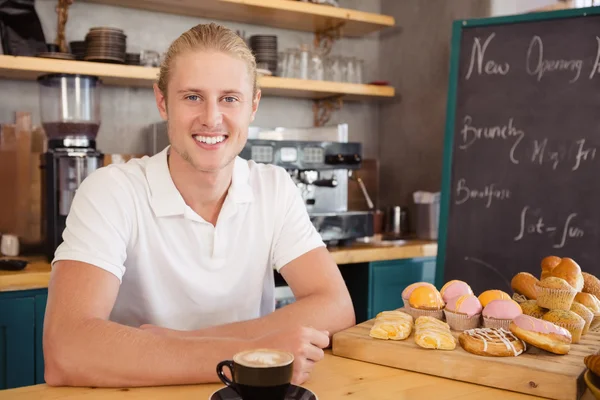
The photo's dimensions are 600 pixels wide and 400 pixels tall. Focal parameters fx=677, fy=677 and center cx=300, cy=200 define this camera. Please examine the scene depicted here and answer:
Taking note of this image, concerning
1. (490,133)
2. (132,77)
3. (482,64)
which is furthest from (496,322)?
(132,77)

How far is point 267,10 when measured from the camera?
316cm

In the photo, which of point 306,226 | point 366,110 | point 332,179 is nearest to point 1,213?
point 332,179

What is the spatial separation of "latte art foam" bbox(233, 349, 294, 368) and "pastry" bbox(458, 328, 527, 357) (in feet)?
1.30

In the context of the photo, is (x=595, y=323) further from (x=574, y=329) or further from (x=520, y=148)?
(x=520, y=148)

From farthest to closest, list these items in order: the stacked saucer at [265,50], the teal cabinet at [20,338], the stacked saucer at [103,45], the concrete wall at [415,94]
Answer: the concrete wall at [415,94], the stacked saucer at [265,50], the stacked saucer at [103,45], the teal cabinet at [20,338]

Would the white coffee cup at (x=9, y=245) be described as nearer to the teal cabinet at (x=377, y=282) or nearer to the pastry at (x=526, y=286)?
the teal cabinet at (x=377, y=282)

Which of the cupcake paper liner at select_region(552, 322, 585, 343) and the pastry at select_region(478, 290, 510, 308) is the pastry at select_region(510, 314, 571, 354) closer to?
the cupcake paper liner at select_region(552, 322, 585, 343)

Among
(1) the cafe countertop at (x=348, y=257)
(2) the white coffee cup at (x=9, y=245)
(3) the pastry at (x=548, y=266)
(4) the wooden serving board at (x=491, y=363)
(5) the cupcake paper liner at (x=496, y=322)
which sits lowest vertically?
(1) the cafe countertop at (x=348, y=257)

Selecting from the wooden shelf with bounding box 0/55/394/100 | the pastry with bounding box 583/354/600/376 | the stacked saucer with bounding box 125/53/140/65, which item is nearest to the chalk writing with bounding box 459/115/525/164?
the wooden shelf with bounding box 0/55/394/100

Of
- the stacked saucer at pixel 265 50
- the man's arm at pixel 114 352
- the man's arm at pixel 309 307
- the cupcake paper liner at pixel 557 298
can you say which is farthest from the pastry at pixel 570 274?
the stacked saucer at pixel 265 50

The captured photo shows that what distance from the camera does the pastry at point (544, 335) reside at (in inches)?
45.9

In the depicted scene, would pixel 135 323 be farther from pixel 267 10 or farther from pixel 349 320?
pixel 267 10

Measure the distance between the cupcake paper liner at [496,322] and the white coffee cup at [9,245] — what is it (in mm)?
1945

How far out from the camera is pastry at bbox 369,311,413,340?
1.27 m
